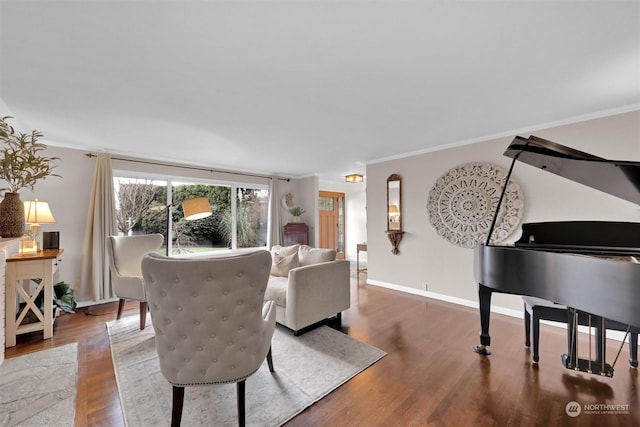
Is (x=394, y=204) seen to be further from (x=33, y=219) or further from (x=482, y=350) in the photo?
(x=33, y=219)

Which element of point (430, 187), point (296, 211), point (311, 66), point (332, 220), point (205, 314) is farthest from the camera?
point (332, 220)

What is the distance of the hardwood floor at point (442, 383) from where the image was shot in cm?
157

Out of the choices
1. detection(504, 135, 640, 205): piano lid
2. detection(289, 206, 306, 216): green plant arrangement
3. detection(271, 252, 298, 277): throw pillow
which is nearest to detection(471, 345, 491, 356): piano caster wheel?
detection(504, 135, 640, 205): piano lid

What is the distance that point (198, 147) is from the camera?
146 inches

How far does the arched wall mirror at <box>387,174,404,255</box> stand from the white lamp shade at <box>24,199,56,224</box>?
446 cm

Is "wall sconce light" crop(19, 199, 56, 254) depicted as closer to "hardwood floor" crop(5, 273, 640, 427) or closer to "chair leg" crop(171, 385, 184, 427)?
"hardwood floor" crop(5, 273, 640, 427)

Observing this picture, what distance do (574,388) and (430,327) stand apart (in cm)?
120

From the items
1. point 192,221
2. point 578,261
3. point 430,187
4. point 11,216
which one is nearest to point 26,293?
point 11,216

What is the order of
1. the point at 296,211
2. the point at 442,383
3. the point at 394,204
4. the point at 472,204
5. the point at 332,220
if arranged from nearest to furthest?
the point at 442,383
the point at 472,204
the point at 394,204
the point at 296,211
the point at 332,220

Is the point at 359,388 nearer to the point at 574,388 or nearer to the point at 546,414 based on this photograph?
the point at 546,414

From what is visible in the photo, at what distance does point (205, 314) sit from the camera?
134 cm

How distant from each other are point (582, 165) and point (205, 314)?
7.99ft

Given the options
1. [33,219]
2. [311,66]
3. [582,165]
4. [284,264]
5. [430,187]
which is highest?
[311,66]

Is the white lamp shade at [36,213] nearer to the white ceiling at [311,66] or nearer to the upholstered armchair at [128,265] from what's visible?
the upholstered armchair at [128,265]
